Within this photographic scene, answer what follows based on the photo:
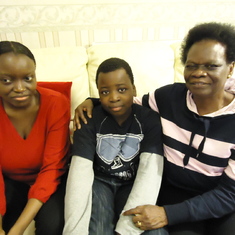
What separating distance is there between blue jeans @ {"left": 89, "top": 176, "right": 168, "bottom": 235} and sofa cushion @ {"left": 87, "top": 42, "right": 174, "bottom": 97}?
653mm

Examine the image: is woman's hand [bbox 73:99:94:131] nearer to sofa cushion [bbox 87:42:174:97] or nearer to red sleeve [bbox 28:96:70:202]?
red sleeve [bbox 28:96:70:202]

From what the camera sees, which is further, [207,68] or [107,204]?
[107,204]

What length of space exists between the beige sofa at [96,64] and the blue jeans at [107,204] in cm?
62

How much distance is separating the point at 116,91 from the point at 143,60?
1.97 ft

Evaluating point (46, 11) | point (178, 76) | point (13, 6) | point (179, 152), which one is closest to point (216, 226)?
point (179, 152)

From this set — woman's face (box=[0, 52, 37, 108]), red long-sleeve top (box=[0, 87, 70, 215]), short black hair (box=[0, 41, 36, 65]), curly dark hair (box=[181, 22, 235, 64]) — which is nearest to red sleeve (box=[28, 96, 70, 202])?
red long-sleeve top (box=[0, 87, 70, 215])

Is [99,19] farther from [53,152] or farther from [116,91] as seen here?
[53,152]

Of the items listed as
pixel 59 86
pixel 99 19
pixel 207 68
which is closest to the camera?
pixel 207 68

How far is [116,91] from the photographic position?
38.8 inches

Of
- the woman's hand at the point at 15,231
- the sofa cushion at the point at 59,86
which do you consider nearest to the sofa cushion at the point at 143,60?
the sofa cushion at the point at 59,86

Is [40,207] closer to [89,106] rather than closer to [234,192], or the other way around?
[89,106]

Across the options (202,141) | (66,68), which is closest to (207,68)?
(202,141)

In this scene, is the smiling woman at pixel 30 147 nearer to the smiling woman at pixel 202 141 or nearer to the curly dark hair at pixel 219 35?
the smiling woman at pixel 202 141

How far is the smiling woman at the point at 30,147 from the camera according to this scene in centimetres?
92
